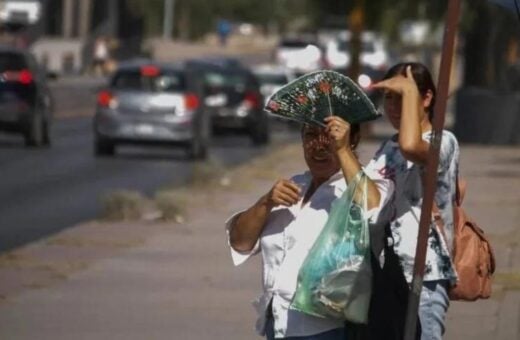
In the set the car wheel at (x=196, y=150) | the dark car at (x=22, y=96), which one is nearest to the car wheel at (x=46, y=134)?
the dark car at (x=22, y=96)

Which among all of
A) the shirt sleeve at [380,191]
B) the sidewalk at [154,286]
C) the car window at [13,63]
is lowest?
the car window at [13,63]

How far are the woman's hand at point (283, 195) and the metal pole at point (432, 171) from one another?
1.47 ft

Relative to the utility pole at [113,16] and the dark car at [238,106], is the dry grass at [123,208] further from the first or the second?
the utility pole at [113,16]

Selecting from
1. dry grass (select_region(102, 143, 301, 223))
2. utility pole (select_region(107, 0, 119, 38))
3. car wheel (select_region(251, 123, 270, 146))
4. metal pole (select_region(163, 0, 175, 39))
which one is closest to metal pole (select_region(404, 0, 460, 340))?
dry grass (select_region(102, 143, 301, 223))

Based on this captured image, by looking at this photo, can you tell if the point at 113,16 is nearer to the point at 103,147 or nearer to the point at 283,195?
the point at 103,147

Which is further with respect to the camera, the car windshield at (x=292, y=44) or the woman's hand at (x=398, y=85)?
the car windshield at (x=292, y=44)

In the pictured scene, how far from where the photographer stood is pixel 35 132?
102 ft

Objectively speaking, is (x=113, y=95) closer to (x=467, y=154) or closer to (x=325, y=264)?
(x=467, y=154)

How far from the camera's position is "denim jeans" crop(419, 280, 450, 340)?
6547 millimetres

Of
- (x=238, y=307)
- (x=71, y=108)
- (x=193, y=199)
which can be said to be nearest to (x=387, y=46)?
(x=71, y=108)

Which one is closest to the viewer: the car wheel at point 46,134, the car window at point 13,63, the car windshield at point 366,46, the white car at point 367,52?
the car window at point 13,63

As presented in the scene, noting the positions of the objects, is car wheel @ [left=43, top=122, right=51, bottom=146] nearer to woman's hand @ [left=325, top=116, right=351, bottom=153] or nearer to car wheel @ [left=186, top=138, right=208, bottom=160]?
car wheel @ [left=186, top=138, right=208, bottom=160]

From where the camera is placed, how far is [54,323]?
11.2m

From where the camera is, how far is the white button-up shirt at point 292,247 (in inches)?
232
